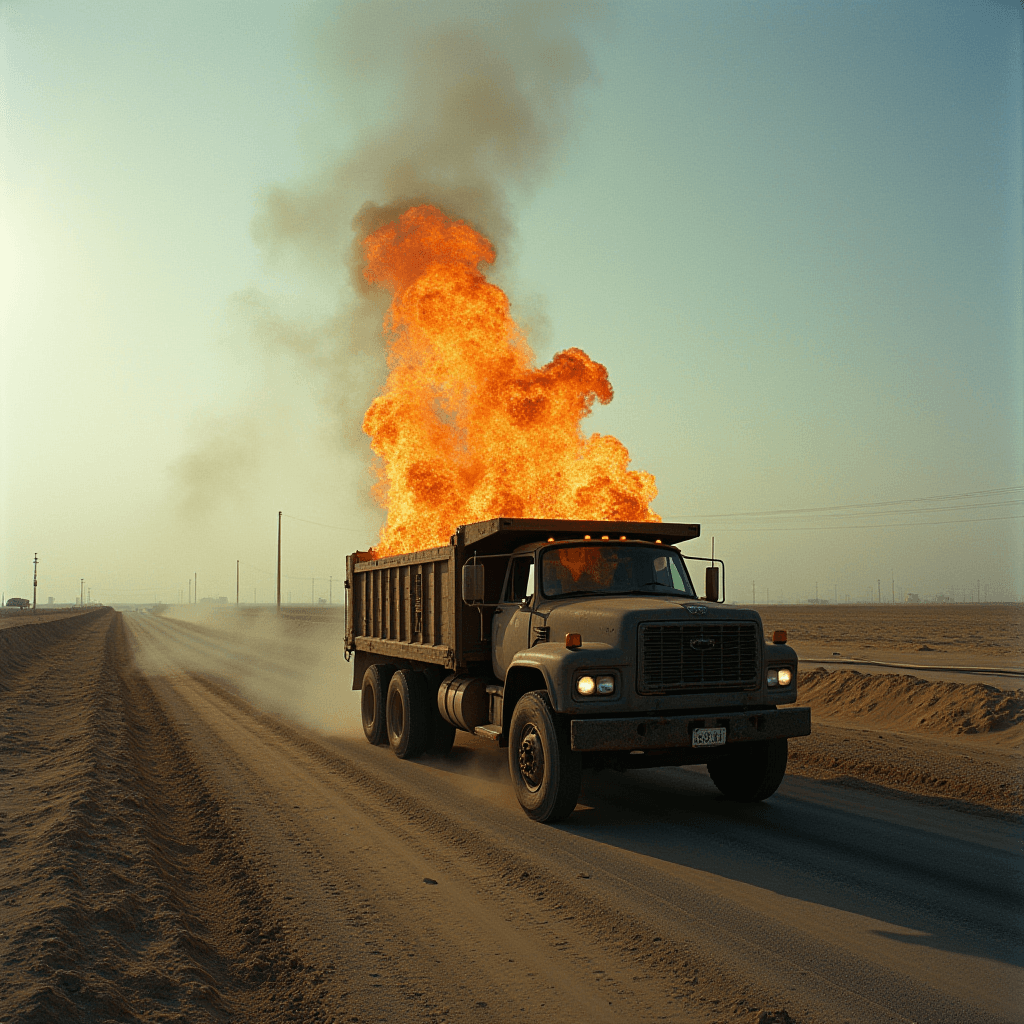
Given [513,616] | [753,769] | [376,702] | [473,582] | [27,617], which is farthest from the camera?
[27,617]

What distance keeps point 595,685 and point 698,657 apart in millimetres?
1138

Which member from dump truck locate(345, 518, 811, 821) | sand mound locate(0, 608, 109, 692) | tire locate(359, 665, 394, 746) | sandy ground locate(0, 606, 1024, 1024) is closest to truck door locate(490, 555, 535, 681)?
dump truck locate(345, 518, 811, 821)

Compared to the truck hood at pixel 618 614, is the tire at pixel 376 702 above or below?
below

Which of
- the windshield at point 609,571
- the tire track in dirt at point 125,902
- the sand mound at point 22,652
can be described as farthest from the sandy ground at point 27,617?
the windshield at point 609,571

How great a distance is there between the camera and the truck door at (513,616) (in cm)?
971

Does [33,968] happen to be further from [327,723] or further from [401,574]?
[327,723]

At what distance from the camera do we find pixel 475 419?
18.2 m

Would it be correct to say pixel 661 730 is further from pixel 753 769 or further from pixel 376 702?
pixel 376 702

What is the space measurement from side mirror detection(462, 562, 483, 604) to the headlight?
2.02 meters

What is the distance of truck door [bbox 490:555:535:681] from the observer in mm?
9711

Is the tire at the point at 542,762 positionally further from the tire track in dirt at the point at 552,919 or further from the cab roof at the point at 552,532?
the cab roof at the point at 552,532

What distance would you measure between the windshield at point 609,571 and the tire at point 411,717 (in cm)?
360

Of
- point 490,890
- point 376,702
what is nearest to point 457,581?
point 376,702

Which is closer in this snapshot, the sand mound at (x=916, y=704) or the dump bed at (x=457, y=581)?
the dump bed at (x=457, y=581)
